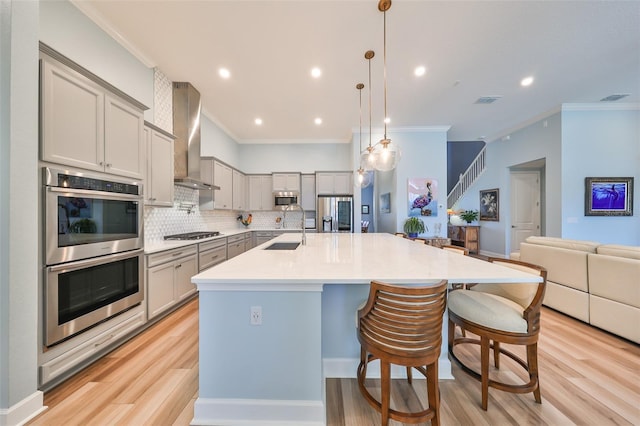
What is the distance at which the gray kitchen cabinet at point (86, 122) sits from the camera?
1.56m

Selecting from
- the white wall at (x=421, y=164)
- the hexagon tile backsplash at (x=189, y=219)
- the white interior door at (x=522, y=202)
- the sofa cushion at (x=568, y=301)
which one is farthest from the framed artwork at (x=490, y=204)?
the hexagon tile backsplash at (x=189, y=219)

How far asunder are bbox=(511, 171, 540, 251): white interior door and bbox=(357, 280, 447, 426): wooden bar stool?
255 inches

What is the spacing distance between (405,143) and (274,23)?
379 centimetres

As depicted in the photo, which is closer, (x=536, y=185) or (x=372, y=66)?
(x=372, y=66)

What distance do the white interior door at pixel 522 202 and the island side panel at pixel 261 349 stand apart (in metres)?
6.86

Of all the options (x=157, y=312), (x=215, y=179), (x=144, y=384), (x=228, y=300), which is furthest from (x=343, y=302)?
(x=215, y=179)

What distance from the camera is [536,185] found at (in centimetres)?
586

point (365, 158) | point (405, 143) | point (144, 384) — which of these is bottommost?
point (144, 384)

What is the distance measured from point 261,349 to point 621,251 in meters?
3.58

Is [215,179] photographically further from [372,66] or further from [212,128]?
[372,66]

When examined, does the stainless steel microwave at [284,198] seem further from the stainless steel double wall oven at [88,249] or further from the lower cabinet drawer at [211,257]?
the stainless steel double wall oven at [88,249]

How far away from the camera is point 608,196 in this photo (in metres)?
4.23

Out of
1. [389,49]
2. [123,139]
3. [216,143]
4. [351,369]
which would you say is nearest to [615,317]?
[351,369]

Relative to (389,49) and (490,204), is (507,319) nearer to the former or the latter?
(389,49)
